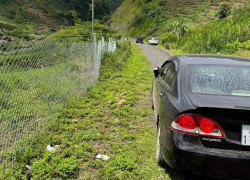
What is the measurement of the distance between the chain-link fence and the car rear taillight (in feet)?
8.34

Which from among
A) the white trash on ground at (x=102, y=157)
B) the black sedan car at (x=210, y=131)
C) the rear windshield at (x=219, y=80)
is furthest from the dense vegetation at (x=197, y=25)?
the white trash on ground at (x=102, y=157)

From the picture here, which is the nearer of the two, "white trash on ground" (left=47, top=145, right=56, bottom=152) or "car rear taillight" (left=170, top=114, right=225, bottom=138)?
"car rear taillight" (left=170, top=114, right=225, bottom=138)

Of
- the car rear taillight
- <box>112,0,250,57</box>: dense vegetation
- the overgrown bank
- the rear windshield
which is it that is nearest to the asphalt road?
<box>112,0,250,57</box>: dense vegetation

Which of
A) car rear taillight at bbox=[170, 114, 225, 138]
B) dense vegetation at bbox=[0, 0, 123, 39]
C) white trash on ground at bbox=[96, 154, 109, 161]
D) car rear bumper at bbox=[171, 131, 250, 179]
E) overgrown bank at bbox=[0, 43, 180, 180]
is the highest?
dense vegetation at bbox=[0, 0, 123, 39]

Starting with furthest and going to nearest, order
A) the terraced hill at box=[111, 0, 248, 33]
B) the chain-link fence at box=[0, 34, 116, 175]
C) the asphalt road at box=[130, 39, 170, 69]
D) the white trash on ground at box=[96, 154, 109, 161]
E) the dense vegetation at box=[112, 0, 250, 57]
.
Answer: the terraced hill at box=[111, 0, 248, 33] → the dense vegetation at box=[112, 0, 250, 57] → the asphalt road at box=[130, 39, 170, 69] → the white trash on ground at box=[96, 154, 109, 161] → the chain-link fence at box=[0, 34, 116, 175]

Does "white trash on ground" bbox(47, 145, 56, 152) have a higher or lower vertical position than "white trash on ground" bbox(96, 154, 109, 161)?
higher

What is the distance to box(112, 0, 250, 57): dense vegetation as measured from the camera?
15078 millimetres

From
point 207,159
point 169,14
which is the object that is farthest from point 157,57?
point 169,14

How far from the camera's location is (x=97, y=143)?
3742 mm

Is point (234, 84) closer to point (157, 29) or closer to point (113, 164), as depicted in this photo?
point (113, 164)

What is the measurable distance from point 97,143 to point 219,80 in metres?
2.36

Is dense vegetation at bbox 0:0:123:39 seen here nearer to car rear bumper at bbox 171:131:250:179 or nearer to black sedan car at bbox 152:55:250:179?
black sedan car at bbox 152:55:250:179

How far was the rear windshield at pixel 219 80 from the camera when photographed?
8.13ft

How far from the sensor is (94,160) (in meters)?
3.21
